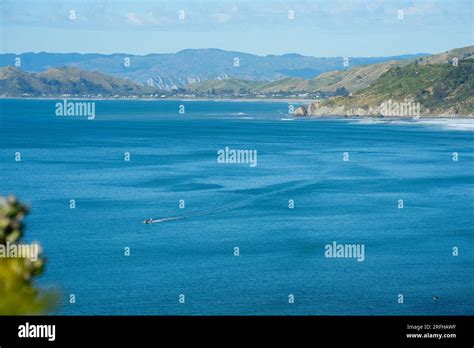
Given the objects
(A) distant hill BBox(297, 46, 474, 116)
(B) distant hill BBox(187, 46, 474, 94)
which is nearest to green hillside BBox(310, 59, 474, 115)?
(A) distant hill BBox(297, 46, 474, 116)

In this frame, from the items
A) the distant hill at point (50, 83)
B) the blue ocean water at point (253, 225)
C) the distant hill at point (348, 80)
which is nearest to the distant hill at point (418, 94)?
the distant hill at point (348, 80)

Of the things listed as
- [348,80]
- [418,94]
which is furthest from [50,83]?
[418,94]

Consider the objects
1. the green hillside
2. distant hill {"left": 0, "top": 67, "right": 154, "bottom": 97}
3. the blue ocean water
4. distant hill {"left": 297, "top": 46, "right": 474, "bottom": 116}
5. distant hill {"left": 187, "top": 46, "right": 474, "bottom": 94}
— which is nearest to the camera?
the blue ocean water

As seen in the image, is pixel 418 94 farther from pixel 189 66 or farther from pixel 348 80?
pixel 189 66

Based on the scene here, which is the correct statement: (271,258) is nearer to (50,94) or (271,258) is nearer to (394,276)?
(394,276)

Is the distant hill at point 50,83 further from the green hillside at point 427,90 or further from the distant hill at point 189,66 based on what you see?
the green hillside at point 427,90

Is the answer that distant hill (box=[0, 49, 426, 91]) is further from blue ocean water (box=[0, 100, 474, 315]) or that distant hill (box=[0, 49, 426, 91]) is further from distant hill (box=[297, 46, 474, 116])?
blue ocean water (box=[0, 100, 474, 315])
